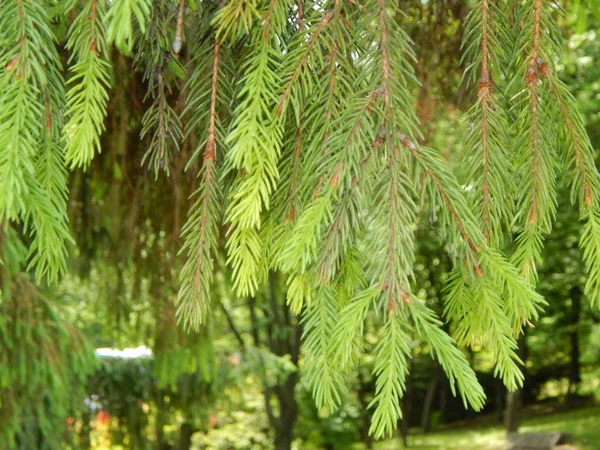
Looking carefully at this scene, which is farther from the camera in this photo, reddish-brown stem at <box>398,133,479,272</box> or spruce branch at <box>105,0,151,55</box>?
Result: reddish-brown stem at <box>398,133,479,272</box>

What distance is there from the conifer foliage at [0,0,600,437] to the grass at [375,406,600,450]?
41.0 feet

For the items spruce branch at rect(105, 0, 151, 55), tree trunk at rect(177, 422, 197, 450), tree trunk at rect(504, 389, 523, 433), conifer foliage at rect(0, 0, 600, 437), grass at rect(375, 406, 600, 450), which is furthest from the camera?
grass at rect(375, 406, 600, 450)

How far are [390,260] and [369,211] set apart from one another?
0.12 meters

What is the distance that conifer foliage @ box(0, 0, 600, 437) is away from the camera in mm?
978

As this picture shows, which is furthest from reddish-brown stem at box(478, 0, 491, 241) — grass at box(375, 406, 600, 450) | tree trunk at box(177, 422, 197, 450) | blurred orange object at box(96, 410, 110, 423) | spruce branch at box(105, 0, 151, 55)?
grass at box(375, 406, 600, 450)

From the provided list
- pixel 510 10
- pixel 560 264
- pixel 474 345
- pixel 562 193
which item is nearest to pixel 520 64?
pixel 510 10

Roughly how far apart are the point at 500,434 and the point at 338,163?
15932 mm

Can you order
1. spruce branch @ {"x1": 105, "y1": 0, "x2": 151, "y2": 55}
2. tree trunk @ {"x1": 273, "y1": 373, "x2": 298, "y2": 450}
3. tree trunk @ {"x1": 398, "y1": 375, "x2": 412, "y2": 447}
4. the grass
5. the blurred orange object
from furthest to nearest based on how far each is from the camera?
tree trunk @ {"x1": 398, "y1": 375, "x2": 412, "y2": 447} < the grass < tree trunk @ {"x1": 273, "y1": 373, "x2": 298, "y2": 450} < the blurred orange object < spruce branch @ {"x1": 105, "y1": 0, "x2": 151, "y2": 55}

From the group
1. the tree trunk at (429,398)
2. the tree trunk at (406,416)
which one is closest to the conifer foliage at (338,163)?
the tree trunk at (406,416)

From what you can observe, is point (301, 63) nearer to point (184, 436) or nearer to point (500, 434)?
point (184, 436)

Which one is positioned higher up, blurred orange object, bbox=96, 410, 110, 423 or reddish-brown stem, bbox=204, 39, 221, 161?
reddish-brown stem, bbox=204, 39, 221, 161

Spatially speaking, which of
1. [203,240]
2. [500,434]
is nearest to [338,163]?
[203,240]

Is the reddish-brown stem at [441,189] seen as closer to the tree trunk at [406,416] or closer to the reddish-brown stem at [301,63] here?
the reddish-brown stem at [301,63]

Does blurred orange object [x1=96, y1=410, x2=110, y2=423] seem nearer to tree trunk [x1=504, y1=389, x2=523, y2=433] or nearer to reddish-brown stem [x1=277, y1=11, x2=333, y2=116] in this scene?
reddish-brown stem [x1=277, y1=11, x2=333, y2=116]
